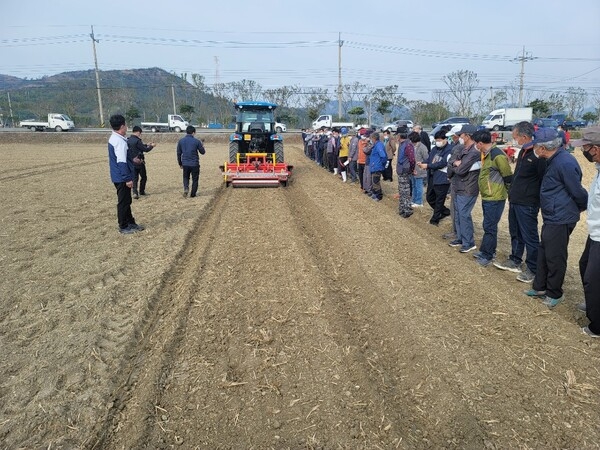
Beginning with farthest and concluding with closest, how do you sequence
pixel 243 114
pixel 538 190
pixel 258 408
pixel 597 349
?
pixel 243 114, pixel 538 190, pixel 597 349, pixel 258 408

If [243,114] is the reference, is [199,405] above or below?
below

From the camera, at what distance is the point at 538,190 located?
462 centimetres

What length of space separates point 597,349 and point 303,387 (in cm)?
245

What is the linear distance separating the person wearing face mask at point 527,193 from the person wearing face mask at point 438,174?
2046 millimetres

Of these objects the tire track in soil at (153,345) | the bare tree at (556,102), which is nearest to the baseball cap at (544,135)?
the tire track in soil at (153,345)

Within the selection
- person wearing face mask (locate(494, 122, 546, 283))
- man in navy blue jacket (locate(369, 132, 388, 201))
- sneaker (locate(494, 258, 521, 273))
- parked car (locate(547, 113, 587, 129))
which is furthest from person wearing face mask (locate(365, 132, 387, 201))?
parked car (locate(547, 113, 587, 129))

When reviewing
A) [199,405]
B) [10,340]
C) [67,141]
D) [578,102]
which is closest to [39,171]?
[10,340]

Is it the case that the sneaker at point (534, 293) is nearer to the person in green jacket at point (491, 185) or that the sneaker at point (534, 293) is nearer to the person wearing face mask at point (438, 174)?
the person in green jacket at point (491, 185)

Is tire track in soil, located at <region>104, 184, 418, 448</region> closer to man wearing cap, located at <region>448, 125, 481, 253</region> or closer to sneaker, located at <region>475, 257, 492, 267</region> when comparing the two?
sneaker, located at <region>475, 257, 492, 267</region>

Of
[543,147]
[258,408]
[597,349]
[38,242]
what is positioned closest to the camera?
[258,408]

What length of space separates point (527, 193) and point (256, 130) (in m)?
9.70

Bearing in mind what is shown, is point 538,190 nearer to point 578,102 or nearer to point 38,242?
point 38,242

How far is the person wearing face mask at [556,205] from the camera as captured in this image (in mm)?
3959

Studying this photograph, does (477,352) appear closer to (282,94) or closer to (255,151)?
(255,151)
